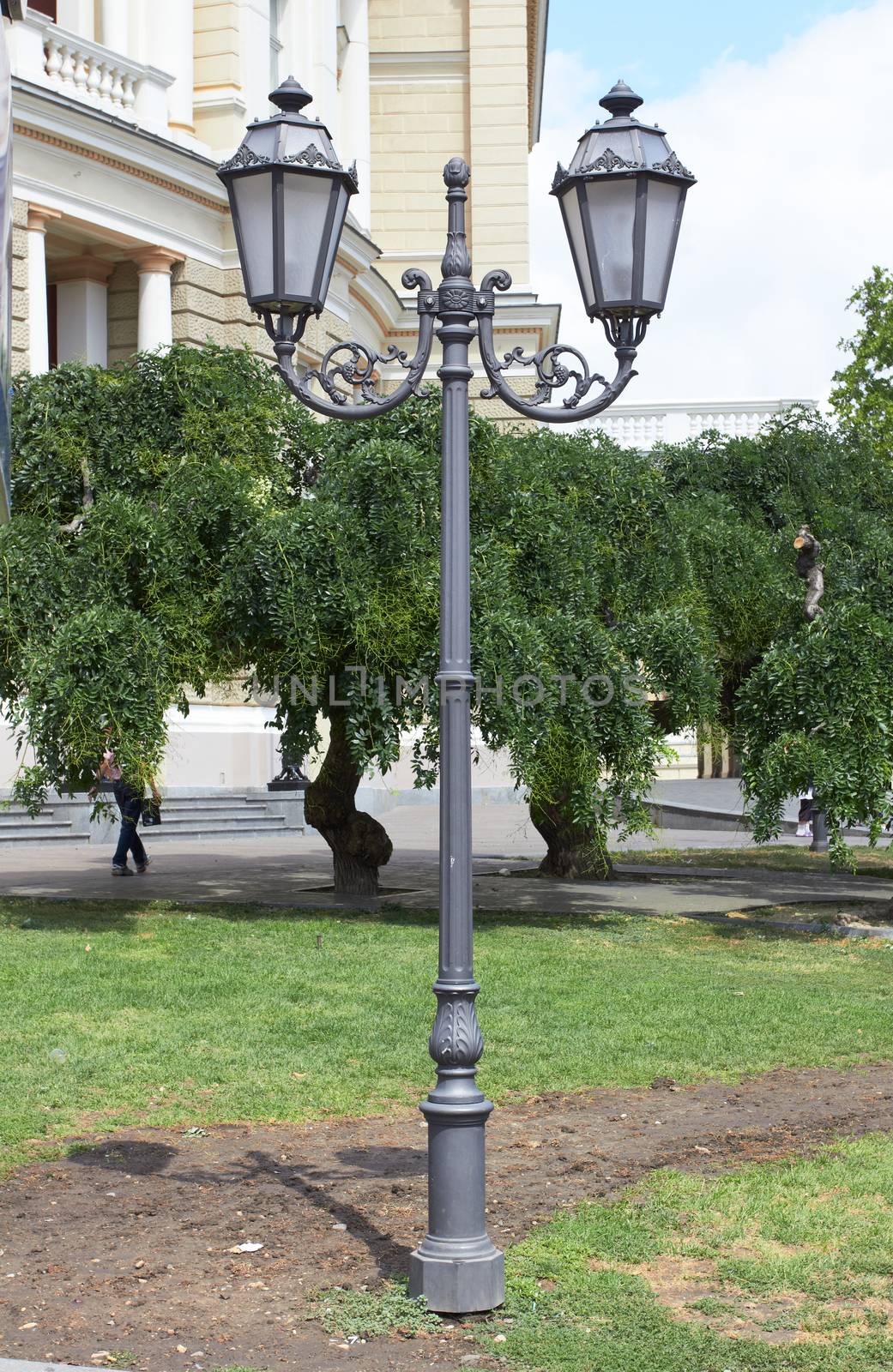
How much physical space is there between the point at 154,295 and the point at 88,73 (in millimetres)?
3532

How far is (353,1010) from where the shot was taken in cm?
996

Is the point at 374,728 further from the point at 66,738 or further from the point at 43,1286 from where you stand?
the point at 43,1286

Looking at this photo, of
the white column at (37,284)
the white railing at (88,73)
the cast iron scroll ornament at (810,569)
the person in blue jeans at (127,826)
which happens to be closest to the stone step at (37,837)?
the person in blue jeans at (127,826)

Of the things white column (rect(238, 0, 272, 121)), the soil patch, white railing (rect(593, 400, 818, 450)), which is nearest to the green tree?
white railing (rect(593, 400, 818, 450))

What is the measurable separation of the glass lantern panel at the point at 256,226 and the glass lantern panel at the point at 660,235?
50.6 inches

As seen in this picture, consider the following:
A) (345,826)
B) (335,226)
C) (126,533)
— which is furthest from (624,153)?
(345,826)

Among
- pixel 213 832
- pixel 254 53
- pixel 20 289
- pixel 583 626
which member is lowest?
pixel 213 832

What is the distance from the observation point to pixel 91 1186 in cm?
642

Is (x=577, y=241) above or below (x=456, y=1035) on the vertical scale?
above

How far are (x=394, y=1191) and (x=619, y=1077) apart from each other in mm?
2260

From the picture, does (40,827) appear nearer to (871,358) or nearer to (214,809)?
(214,809)

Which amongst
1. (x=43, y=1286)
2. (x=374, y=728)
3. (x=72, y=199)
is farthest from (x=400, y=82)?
(x=43, y=1286)

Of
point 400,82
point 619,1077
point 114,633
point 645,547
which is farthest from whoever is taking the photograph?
point 400,82

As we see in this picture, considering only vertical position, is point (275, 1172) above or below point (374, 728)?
below
